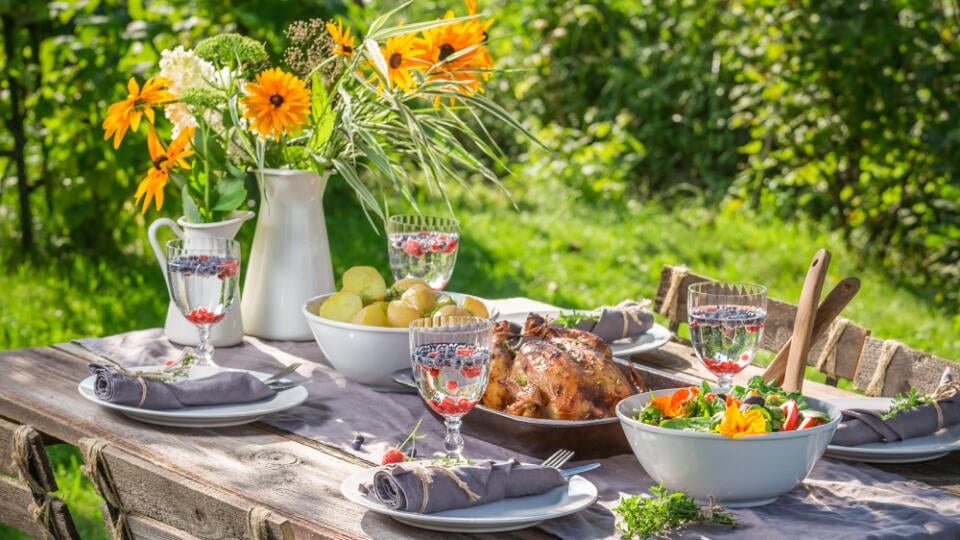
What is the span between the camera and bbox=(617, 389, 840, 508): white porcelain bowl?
60.8 inches

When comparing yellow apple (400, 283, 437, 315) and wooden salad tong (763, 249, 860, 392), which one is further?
yellow apple (400, 283, 437, 315)

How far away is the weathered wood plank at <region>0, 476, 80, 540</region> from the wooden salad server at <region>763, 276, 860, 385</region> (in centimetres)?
114

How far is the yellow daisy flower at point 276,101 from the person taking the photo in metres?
2.18

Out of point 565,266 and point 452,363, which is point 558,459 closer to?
point 452,363

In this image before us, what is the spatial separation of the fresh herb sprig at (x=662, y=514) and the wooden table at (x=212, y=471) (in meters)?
0.12

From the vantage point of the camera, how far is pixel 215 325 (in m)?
2.39

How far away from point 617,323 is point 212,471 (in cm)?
95

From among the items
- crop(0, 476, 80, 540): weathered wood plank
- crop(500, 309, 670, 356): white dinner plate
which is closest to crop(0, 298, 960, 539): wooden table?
crop(0, 476, 80, 540): weathered wood plank

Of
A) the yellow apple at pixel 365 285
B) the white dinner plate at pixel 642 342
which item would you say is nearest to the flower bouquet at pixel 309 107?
the yellow apple at pixel 365 285

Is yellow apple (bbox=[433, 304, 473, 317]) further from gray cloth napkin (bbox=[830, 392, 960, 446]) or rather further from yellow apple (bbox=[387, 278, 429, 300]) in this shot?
gray cloth napkin (bbox=[830, 392, 960, 446])

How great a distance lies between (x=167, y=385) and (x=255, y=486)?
35cm

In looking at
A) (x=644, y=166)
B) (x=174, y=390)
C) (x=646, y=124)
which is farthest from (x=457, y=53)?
(x=644, y=166)

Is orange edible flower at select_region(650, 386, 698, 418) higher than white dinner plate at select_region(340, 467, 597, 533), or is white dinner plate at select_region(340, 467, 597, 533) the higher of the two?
orange edible flower at select_region(650, 386, 698, 418)

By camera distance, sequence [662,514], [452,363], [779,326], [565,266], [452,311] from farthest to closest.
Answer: [565,266]
[779,326]
[452,311]
[452,363]
[662,514]
